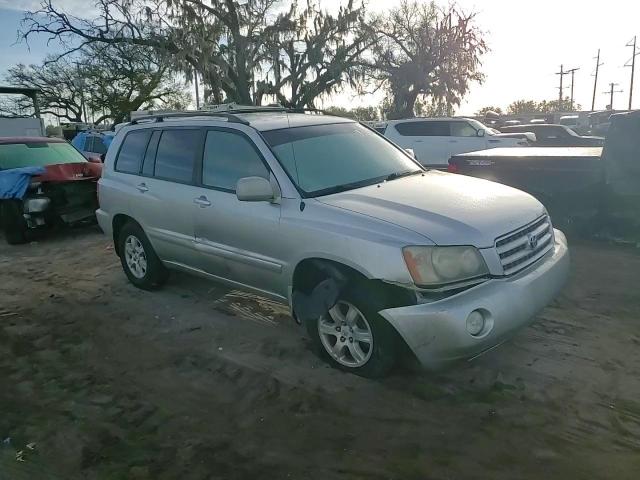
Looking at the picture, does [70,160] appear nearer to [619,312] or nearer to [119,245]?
[119,245]

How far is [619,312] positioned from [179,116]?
444 cm

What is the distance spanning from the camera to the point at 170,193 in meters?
4.98

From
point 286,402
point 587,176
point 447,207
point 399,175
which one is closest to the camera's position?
point 286,402

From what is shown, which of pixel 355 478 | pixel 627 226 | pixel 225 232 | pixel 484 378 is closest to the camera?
pixel 355 478

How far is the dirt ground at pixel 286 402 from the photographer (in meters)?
2.83

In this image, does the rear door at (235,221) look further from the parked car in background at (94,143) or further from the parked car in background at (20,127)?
the parked car in background at (20,127)

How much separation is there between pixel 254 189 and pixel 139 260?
98.0 inches

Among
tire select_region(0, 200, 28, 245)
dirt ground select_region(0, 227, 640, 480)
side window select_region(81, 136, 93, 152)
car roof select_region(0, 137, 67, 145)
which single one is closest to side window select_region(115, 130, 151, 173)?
dirt ground select_region(0, 227, 640, 480)

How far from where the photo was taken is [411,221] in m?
3.40

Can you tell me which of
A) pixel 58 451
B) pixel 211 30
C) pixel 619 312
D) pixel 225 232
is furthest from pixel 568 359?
pixel 211 30

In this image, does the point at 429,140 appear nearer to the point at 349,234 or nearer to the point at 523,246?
the point at 523,246

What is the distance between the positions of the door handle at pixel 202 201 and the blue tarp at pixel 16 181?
498cm

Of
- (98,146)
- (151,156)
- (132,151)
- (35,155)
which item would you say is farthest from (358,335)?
(98,146)

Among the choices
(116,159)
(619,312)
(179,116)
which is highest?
(179,116)
